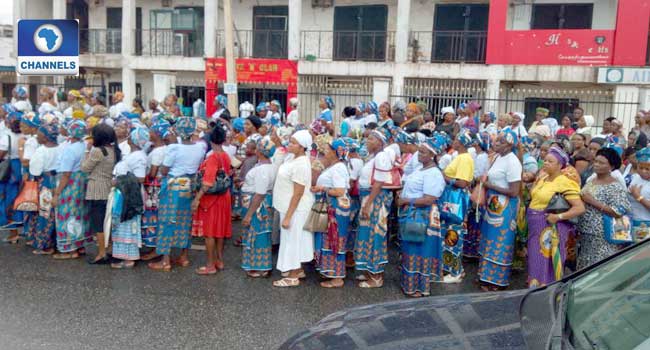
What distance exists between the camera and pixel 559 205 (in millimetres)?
5387

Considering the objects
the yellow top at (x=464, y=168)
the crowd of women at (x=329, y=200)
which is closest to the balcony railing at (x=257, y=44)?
the crowd of women at (x=329, y=200)

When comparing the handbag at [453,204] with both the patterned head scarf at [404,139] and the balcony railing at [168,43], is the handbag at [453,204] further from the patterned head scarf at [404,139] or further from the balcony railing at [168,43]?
the balcony railing at [168,43]

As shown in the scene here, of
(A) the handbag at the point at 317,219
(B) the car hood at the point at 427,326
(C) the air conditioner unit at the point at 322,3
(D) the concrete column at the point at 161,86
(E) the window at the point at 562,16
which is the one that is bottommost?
(A) the handbag at the point at 317,219

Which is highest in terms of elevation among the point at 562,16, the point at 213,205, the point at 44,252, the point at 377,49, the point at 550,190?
the point at 562,16

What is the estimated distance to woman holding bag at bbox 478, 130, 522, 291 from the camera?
5.96m

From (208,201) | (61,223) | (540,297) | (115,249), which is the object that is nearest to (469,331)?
(540,297)

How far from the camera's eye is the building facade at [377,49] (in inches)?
701

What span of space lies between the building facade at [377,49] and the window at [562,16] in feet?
0.11

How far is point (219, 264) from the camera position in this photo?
685 centimetres

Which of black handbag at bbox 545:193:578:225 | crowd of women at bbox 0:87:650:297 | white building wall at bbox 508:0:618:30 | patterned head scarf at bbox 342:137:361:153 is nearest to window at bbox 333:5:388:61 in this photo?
white building wall at bbox 508:0:618:30

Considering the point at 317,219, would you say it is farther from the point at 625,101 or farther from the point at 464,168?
the point at 625,101

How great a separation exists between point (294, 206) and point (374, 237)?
0.93 metres

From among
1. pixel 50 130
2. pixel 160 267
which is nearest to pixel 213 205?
pixel 160 267

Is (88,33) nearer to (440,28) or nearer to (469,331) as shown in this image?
(440,28)
